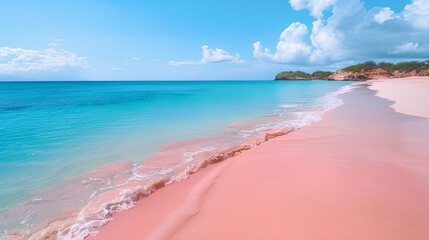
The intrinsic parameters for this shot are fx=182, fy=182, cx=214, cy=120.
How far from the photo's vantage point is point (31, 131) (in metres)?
10.3

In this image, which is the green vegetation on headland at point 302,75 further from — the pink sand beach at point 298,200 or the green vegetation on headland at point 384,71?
the pink sand beach at point 298,200

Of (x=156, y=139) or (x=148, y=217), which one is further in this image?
(x=156, y=139)

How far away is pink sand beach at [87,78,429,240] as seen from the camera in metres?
2.34

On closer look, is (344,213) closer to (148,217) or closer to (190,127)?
(148,217)

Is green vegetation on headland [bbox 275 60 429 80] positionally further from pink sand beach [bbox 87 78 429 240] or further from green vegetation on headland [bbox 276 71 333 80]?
pink sand beach [bbox 87 78 429 240]

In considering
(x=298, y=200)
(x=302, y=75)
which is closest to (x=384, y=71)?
(x=302, y=75)

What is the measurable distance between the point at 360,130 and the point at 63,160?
1053cm

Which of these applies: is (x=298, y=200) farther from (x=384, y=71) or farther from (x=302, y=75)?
(x=302, y=75)

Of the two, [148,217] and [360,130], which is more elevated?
[360,130]

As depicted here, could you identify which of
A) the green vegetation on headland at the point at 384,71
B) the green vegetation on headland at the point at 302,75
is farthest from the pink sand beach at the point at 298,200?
the green vegetation on headland at the point at 302,75

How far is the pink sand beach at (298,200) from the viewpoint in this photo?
92.0 inches

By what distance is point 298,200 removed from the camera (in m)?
2.89

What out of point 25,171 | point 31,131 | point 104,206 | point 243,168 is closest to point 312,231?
point 243,168

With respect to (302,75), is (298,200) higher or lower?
lower
